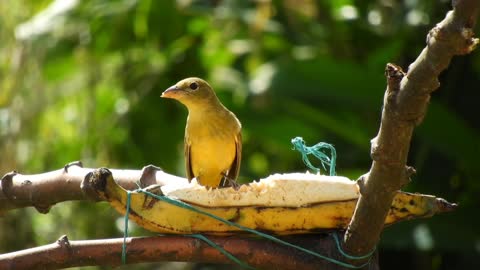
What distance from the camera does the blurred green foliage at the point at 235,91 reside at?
636 centimetres

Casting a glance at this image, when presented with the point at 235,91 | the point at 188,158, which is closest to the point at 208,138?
the point at 188,158

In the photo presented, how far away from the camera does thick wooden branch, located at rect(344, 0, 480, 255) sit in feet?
6.64

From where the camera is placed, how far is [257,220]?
9.41ft

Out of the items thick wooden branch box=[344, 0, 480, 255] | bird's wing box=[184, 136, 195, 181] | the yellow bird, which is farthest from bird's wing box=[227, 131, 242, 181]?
thick wooden branch box=[344, 0, 480, 255]

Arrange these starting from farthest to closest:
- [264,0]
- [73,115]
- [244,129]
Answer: [73,115] → [244,129] → [264,0]

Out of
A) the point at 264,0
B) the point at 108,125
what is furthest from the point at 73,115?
the point at 264,0

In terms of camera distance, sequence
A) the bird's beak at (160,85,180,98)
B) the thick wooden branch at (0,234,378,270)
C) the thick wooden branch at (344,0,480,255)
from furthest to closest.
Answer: the bird's beak at (160,85,180,98)
the thick wooden branch at (0,234,378,270)
the thick wooden branch at (344,0,480,255)

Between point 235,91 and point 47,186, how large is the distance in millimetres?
3982

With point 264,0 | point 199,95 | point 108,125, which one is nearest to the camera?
point 199,95

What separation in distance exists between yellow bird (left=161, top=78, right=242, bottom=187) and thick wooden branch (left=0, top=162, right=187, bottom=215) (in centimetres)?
86

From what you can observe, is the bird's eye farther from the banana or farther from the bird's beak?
the banana

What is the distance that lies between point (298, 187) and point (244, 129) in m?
3.80

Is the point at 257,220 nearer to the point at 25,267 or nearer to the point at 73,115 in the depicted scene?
the point at 25,267

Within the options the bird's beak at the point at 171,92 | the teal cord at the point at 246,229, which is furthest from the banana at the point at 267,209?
the bird's beak at the point at 171,92
